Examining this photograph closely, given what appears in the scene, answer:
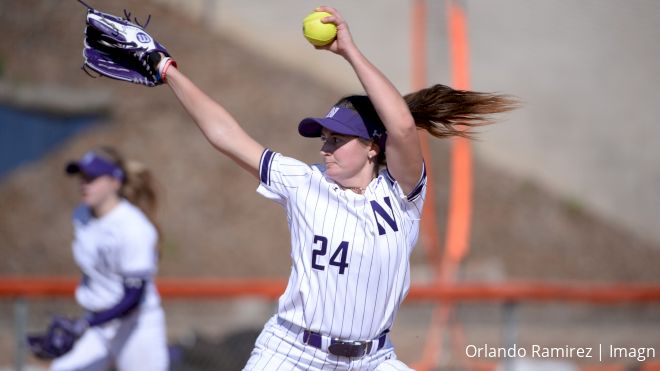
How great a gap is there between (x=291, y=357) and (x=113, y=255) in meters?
2.64

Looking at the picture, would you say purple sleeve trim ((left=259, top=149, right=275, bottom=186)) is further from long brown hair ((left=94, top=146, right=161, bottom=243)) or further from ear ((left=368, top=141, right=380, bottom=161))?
long brown hair ((left=94, top=146, right=161, bottom=243))

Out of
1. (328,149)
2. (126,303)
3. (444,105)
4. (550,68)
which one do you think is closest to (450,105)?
(444,105)

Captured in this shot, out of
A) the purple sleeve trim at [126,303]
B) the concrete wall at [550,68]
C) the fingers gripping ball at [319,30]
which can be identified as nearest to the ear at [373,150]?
the fingers gripping ball at [319,30]

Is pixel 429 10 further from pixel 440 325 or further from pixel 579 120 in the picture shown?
pixel 440 325

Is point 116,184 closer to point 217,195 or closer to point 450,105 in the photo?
point 450,105

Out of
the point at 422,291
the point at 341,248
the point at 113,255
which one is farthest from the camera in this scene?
the point at 422,291

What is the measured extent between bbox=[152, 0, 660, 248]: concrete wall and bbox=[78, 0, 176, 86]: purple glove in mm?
9156

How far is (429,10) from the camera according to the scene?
12602 millimetres

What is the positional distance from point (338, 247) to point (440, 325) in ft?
14.5

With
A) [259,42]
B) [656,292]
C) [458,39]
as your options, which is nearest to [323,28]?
[656,292]

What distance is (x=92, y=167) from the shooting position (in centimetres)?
596

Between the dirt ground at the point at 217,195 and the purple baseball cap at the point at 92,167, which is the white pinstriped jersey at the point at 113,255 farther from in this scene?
the dirt ground at the point at 217,195

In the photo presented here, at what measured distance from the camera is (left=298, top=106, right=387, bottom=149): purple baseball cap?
3.54 meters

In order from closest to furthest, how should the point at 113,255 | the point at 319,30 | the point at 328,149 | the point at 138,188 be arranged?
the point at 319,30
the point at 328,149
the point at 113,255
the point at 138,188
